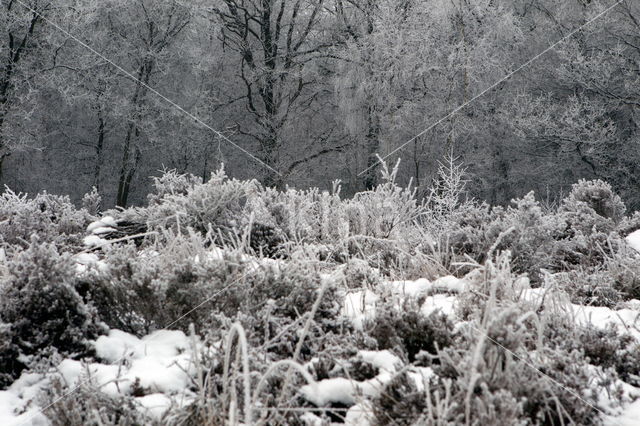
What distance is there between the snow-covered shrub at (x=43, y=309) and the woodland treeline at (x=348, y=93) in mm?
15663

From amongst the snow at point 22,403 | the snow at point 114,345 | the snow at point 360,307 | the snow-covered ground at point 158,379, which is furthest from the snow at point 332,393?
the snow at point 22,403

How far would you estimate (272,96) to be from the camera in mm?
20266

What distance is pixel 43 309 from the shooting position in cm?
242

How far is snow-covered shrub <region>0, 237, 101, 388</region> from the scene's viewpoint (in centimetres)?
231

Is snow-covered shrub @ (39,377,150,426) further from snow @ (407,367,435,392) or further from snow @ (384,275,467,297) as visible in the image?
snow @ (384,275,467,297)

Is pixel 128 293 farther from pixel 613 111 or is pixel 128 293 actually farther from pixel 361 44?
pixel 613 111

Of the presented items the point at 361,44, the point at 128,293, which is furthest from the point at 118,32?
the point at 128,293

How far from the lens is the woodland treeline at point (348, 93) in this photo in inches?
727

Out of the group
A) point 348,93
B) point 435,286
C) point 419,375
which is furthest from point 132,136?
point 419,375

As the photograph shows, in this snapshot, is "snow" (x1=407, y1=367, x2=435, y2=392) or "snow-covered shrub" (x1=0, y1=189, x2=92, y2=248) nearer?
"snow" (x1=407, y1=367, x2=435, y2=392)

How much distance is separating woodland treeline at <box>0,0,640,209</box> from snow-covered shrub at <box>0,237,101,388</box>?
1566 centimetres

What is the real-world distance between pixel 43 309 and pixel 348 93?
17.9 m

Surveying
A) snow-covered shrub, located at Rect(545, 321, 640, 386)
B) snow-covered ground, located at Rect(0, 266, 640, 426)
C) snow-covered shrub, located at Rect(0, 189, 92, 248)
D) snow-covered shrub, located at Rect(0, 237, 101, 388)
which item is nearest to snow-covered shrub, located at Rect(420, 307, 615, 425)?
snow-covered ground, located at Rect(0, 266, 640, 426)

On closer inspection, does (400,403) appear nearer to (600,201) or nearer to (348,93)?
(600,201)
